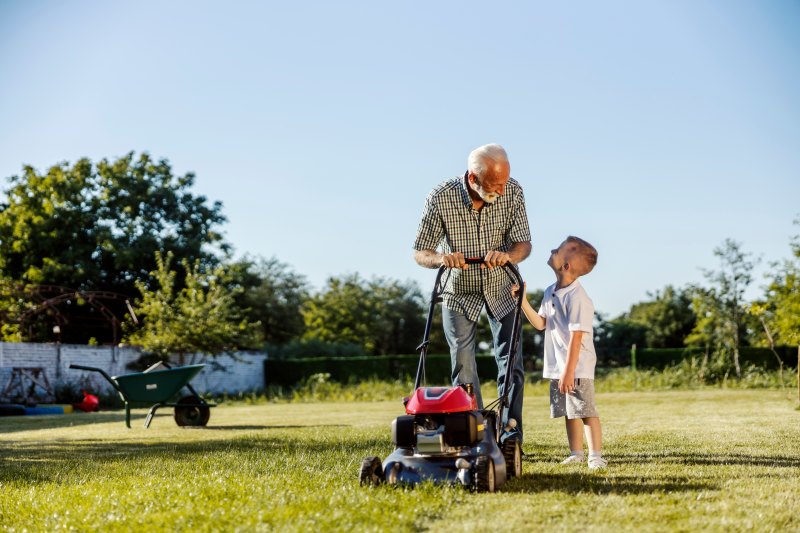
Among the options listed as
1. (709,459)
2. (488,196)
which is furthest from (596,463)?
(488,196)

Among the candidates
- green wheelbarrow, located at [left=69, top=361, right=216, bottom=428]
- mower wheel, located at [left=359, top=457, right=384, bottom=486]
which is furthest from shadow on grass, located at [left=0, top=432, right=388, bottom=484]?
green wheelbarrow, located at [left=69, top=361, right=216, bottom=428]

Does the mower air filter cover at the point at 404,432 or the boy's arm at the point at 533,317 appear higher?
the boy's arm at the point at 533,317

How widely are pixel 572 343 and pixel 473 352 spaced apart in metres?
0.62

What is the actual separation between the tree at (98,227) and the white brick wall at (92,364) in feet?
23.8

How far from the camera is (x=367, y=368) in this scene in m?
29.4

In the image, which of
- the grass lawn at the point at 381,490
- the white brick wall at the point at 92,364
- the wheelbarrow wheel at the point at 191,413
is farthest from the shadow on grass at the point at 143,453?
the white brick wall at the point at 92,364

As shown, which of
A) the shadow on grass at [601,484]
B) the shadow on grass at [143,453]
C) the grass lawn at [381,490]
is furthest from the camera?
the shadow on grass at [143,453]

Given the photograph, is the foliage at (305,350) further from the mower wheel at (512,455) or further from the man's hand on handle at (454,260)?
the mower wheel at (512,455)

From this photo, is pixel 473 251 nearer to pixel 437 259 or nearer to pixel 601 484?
pixel 437 259

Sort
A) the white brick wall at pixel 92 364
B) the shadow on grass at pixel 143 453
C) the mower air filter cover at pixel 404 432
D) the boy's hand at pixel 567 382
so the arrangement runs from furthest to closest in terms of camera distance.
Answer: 1. the white brick wall at pixel 92 364
2. the shadow on grass at pixel 143 453
3. the boy's hand at pixel 567 382
4. the mower air filter cover at pixel 404 432

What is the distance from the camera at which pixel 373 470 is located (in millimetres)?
4129

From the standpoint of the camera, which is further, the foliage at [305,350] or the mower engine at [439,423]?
the foliage at [305,350]

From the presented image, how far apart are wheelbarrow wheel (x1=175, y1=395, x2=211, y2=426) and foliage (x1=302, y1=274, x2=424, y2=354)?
125ft

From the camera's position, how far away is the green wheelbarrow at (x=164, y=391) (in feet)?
36.3
